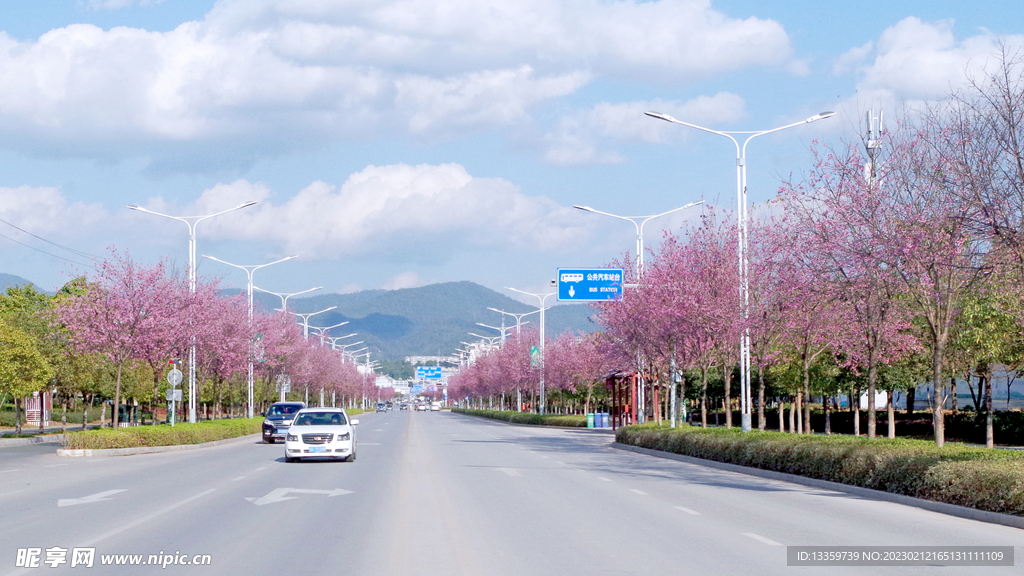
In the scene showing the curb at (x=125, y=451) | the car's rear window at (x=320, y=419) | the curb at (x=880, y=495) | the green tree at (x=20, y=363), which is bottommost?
the curb at (x=125, y=451)

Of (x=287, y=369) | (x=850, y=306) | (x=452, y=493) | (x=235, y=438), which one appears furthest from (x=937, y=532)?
(x=287, y=369)

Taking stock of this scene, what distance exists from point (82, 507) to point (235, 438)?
105ft

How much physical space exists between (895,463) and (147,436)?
86.3ft

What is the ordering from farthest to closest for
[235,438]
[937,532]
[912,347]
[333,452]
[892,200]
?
[235,438]
[912,347]
[333,452]
[892,200]
[937,532]

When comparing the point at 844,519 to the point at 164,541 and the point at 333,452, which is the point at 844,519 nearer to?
the point at 164,541

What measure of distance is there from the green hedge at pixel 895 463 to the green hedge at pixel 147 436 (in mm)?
19076

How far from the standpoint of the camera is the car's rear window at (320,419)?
29.3 m

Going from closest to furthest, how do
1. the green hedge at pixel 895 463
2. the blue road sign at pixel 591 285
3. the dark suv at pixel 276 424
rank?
1. the green hedge at pixel 895 463
2. the blue road sign at pixel 591 285
3. the dark suv at pixel 276 424

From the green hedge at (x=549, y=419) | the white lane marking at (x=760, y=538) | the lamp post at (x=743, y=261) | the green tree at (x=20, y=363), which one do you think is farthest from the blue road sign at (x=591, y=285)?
the white lane marking at (x=760, y=538)

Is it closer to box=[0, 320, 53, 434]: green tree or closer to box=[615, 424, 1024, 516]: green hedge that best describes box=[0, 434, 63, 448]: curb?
box=[0, 320, 53, 434]: green tree

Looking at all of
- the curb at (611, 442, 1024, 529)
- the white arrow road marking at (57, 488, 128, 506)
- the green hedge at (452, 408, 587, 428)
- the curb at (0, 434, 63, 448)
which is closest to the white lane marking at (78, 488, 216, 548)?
the white arrow road marking at (57, 488, 128, 506)

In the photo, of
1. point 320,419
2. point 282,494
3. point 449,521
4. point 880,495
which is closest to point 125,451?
point 320,419

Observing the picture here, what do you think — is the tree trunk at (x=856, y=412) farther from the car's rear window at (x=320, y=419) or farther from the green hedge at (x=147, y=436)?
the green hedge at (x=147, y=436)

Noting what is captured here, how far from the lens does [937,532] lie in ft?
44.8
